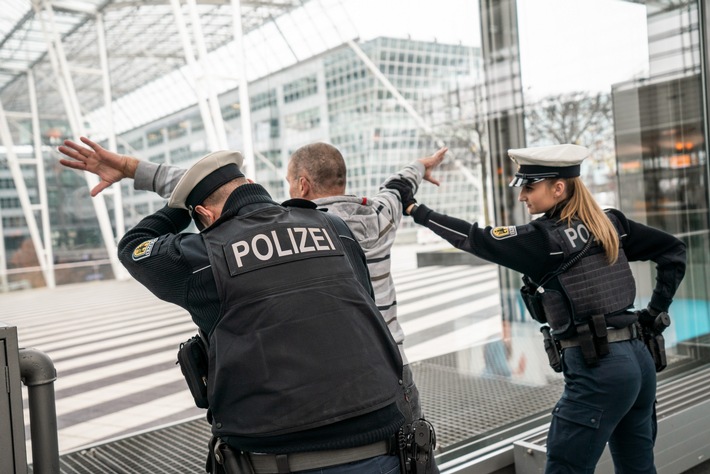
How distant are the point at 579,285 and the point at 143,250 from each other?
1660 millimetres

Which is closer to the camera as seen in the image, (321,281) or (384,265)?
(321,281)

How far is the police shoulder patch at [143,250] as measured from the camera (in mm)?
1779

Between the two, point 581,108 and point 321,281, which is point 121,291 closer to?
point 321,281

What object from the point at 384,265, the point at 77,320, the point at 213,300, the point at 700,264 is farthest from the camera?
the point at 700,264

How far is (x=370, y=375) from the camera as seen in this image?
5.89 feet

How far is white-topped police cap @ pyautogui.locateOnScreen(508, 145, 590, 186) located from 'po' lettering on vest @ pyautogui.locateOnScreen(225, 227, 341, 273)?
115 centimetres

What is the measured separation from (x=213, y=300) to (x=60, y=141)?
6.67ft

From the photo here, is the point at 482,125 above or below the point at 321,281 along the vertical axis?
above

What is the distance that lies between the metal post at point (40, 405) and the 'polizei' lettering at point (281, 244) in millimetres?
830

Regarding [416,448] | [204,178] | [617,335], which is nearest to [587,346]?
[617,335]

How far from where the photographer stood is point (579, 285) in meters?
2.63

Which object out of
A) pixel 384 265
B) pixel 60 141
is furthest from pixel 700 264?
pixel 60 141

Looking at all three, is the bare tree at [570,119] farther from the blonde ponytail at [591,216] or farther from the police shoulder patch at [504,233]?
the police shoulder patch at [504,233]

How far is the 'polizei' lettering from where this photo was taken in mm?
1748
